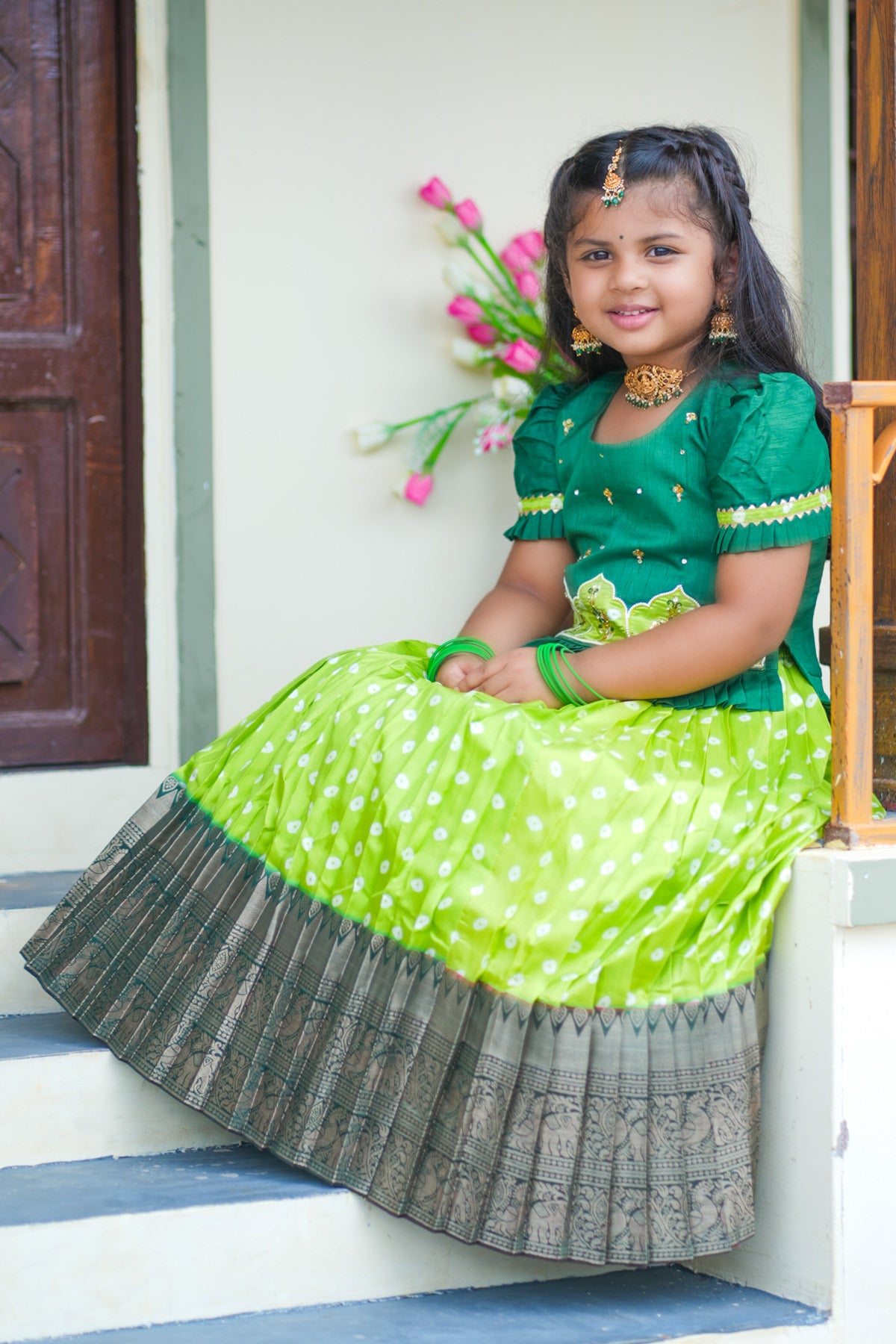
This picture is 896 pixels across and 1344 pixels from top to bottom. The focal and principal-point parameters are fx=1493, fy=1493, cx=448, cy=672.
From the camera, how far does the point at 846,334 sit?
3.52 metres

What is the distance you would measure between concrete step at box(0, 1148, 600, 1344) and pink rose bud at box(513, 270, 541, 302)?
192 cm

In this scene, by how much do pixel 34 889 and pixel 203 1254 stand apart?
1066mm

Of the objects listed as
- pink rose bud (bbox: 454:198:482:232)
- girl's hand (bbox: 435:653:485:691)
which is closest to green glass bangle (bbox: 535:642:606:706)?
girl's hand (bbox: 435:653:485:691)

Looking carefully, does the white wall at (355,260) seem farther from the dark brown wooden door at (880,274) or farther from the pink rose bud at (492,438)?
the dark brown wooden door at (880,274)

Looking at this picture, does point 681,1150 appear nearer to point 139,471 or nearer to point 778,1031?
point 778,1031

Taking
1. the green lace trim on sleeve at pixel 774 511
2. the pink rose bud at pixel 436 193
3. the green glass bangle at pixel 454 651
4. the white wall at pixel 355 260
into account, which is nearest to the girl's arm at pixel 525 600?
the green glass bangle at pixel 454 651

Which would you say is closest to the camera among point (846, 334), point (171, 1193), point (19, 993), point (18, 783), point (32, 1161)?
point (171, 1193)

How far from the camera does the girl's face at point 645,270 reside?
2.13 meters

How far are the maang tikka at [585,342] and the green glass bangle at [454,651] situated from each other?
50cm

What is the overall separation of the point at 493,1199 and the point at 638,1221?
6.9 inches

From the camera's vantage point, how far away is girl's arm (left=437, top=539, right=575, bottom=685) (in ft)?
7.93

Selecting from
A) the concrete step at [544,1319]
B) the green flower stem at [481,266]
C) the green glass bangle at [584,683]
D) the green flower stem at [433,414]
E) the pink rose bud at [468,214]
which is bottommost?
the concrete step at [544,1319]

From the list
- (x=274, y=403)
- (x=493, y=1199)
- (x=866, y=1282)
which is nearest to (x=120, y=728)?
(x=274, y=403)

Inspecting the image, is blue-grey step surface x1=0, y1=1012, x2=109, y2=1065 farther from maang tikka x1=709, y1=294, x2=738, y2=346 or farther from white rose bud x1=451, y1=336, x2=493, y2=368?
white rose bud x1=451, y1=336, x2=493, y2=368
